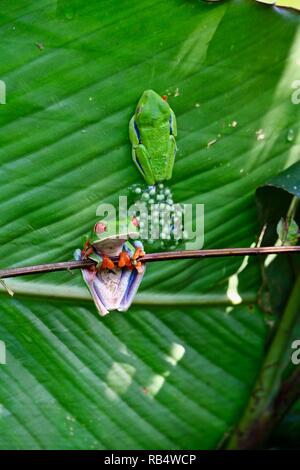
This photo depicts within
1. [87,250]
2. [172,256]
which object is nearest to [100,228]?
[87,250]

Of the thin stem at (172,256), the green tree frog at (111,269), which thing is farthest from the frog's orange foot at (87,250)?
the thin stem at (172,256)

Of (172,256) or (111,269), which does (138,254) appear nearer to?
(111,269)

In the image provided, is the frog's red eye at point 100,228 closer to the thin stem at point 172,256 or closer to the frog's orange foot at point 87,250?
the frog's orange foot at point 87,250

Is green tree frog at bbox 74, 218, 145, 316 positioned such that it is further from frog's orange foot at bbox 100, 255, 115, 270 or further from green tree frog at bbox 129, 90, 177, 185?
green tree frog at bbox 129, 90, 177, 185

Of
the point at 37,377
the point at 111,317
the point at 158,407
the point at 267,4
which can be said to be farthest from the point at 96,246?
the point at 267,4

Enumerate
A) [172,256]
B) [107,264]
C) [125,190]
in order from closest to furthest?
[172,256]
[107,264]
[125,190]
